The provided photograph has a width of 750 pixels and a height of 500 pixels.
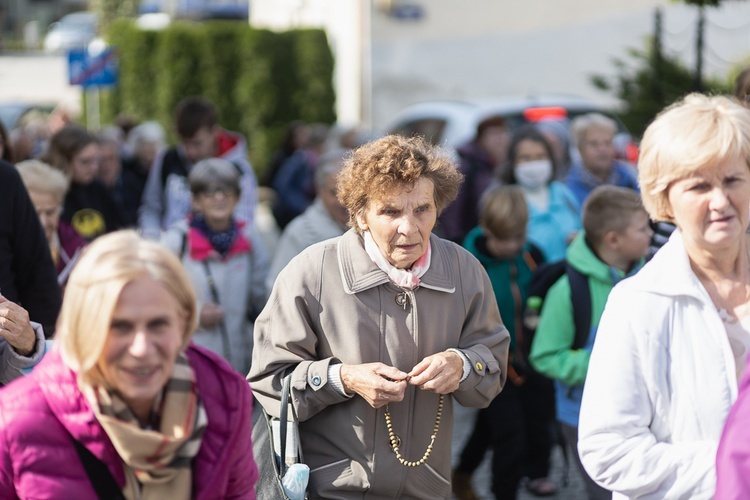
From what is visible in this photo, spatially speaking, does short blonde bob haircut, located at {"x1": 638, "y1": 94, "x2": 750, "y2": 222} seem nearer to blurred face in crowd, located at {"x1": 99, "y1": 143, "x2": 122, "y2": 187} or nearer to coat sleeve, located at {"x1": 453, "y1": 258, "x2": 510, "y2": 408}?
coat sleeve, located at {"x1": 453, "y1": 258, "x2": 510, "y2": 408}

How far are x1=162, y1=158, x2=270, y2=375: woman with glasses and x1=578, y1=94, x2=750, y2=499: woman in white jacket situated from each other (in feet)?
11.1

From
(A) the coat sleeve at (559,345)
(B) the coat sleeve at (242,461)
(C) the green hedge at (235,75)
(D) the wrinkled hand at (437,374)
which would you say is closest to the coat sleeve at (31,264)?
(D) the wrinkled hand at (437,374)

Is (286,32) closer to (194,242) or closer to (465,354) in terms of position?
(194,242)

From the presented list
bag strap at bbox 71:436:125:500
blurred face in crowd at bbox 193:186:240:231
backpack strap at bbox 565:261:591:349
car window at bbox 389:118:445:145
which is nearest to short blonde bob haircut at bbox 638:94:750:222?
bag strap at bbox 71:436:125:500

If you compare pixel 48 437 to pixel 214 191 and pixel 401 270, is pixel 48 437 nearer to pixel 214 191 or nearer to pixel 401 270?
pixel 401 270

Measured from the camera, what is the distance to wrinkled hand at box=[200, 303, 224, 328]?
6.36 metres

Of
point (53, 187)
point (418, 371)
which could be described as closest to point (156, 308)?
point (418, 371)

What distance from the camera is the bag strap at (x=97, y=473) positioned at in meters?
2.82

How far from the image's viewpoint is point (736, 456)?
9.02 feet

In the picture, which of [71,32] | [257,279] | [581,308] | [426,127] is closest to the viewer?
[581,308]

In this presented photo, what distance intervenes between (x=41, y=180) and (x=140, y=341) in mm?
3305

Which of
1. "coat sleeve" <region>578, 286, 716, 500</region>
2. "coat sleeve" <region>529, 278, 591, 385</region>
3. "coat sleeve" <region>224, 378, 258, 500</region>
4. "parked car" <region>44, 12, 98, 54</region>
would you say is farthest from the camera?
"parked car" <region>44, 12, 98, 54</region>

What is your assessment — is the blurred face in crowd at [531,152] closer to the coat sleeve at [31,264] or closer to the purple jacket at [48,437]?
the coat sleeve at [31,264]

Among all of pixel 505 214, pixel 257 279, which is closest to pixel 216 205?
pixel 257 279
